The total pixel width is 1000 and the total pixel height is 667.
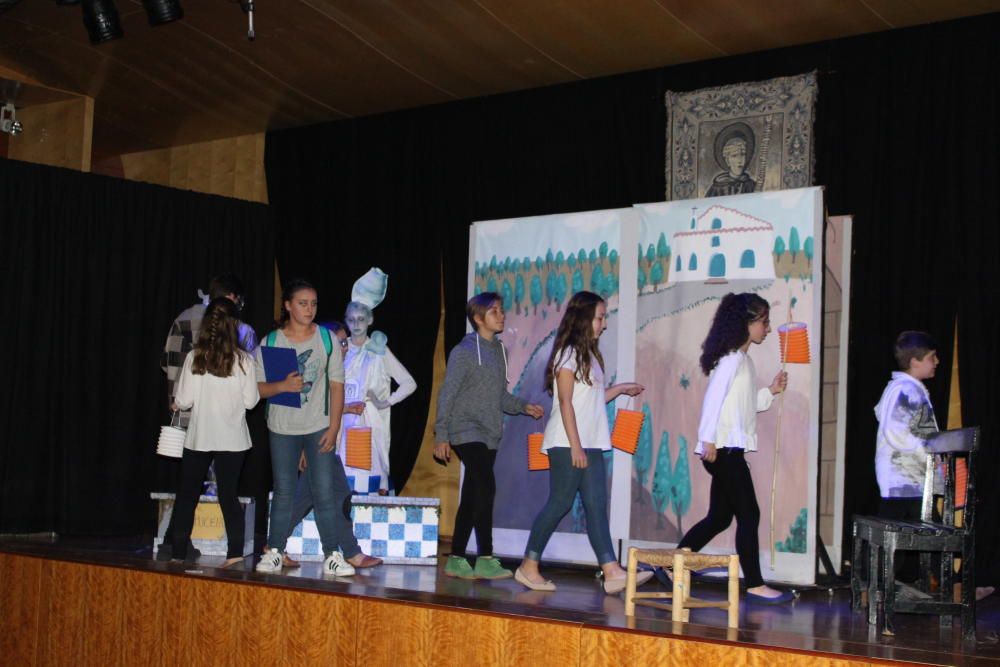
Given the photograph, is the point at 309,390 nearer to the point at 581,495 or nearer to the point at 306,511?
the point at 306,511

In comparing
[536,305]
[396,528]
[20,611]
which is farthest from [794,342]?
[20,611]

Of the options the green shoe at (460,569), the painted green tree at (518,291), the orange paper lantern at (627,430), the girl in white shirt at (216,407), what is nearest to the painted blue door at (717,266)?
the orange paper lantern at (627,430)

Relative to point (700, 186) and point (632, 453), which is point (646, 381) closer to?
point (632, 453)

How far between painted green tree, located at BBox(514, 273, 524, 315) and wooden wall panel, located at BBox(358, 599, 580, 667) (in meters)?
2.74

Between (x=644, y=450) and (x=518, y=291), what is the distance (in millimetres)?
1249

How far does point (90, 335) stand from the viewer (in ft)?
25.0

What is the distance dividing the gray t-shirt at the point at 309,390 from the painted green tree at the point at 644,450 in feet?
5.48

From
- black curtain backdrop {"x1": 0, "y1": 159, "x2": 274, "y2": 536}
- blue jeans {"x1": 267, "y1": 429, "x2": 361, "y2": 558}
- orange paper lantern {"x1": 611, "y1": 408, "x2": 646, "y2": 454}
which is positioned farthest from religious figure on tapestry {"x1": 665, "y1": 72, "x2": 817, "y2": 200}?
black curtain backdrop {"x1": 0, "y1": 159, "x2": 274, "y2": 536}

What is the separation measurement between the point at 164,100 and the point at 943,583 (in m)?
6.12

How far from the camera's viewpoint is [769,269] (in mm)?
5793

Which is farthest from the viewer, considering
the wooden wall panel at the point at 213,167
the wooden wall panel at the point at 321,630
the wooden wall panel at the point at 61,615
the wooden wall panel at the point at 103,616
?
the wooden wall panel at the point at 213,167

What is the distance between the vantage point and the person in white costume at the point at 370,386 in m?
6.92

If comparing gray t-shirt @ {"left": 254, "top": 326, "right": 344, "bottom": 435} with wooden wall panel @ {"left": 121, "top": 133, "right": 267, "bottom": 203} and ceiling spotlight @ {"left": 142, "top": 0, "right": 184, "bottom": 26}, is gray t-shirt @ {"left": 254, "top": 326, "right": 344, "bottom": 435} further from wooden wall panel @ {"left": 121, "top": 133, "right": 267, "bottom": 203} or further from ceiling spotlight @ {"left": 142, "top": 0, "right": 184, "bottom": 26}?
wooden wall panel @ {"left": 121, "top": 133, "right": 267, "bottom": 203}

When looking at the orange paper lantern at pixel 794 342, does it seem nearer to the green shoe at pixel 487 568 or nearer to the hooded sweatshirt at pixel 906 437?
Result: the hooded sweatshirt at pixel 906 437
